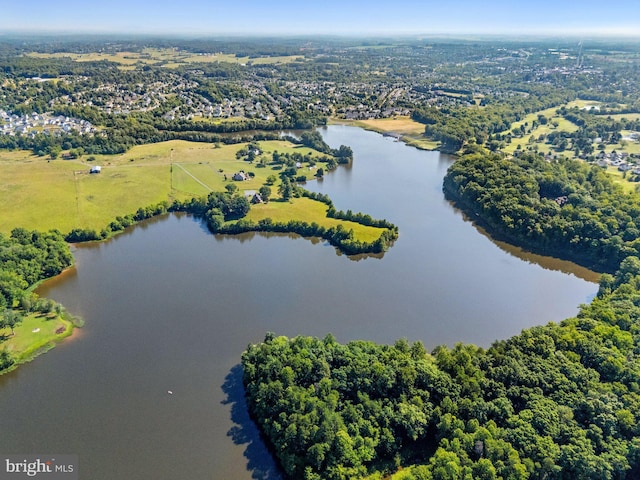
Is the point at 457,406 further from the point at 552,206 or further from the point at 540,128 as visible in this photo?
the point at 540,128

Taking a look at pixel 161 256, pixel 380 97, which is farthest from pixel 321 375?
pixel 380 97

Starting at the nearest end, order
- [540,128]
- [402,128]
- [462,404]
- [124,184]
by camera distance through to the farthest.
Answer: [462,404] < [124,184] < [540,128] < [402,128]

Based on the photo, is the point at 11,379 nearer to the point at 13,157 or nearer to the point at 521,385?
the point at 521,385

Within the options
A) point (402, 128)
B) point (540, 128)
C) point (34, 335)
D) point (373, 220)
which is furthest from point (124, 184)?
point (540, 128)

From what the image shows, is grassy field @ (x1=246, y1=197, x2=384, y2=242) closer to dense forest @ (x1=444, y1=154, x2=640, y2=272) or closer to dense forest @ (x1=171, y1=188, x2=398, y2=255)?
dense forest @ (x1=171, y1=188, x2=398, y2=255)

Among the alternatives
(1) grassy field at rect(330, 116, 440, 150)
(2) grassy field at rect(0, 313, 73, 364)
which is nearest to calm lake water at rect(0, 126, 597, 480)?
(2) grassy field at rect(0, 313, 73, 364)
